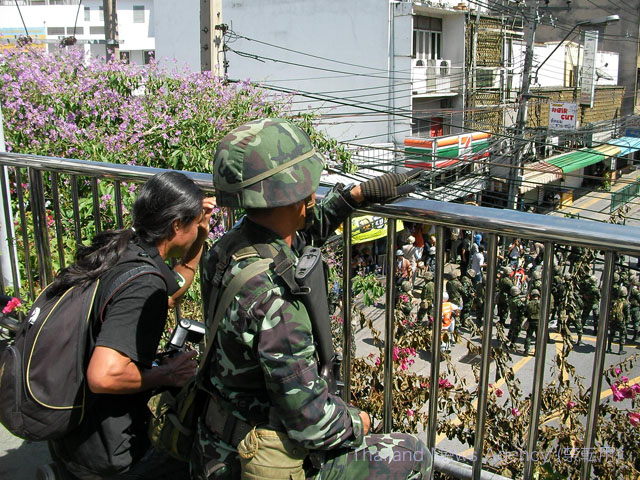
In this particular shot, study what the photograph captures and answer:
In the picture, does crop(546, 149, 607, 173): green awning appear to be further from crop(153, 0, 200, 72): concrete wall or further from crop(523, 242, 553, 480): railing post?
crop(523, 242, 553, 480): railing post

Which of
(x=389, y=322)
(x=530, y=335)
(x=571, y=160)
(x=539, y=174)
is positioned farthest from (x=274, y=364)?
(x=571, y=160)

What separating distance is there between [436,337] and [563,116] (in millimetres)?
24406

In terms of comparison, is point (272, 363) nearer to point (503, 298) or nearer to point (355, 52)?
point (503, 298)

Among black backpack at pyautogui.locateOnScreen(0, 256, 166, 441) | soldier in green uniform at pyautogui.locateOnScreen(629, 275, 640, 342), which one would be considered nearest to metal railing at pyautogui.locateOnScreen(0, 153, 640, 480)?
black backpack at pyautogui.locateOnScreen(0, 256, 166, 441)

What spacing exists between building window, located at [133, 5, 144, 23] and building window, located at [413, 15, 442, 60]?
27162 millimetres

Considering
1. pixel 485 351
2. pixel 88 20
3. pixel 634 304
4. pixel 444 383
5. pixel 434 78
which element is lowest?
pixel 444 383

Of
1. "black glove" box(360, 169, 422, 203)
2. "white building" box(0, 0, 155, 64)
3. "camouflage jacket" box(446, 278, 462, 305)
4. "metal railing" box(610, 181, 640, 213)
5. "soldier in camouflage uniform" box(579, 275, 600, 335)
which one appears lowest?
"metal railing" box(610, 181, 640, 213)

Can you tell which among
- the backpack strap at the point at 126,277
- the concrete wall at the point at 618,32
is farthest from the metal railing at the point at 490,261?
the concrete wall at the point at 618,32

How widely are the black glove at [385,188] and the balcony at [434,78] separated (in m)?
22.3

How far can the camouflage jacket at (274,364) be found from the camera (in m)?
1.51

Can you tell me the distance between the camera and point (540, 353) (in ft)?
6.21

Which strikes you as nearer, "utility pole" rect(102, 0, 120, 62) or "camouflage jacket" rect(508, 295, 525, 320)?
"camouflage jacket" rect(508, 295, 525, 320)

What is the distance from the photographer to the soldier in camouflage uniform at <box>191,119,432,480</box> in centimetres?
153

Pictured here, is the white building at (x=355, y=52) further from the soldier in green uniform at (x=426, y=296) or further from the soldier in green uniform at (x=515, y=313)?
the soldier in green uniform at (x=515, y=313)
